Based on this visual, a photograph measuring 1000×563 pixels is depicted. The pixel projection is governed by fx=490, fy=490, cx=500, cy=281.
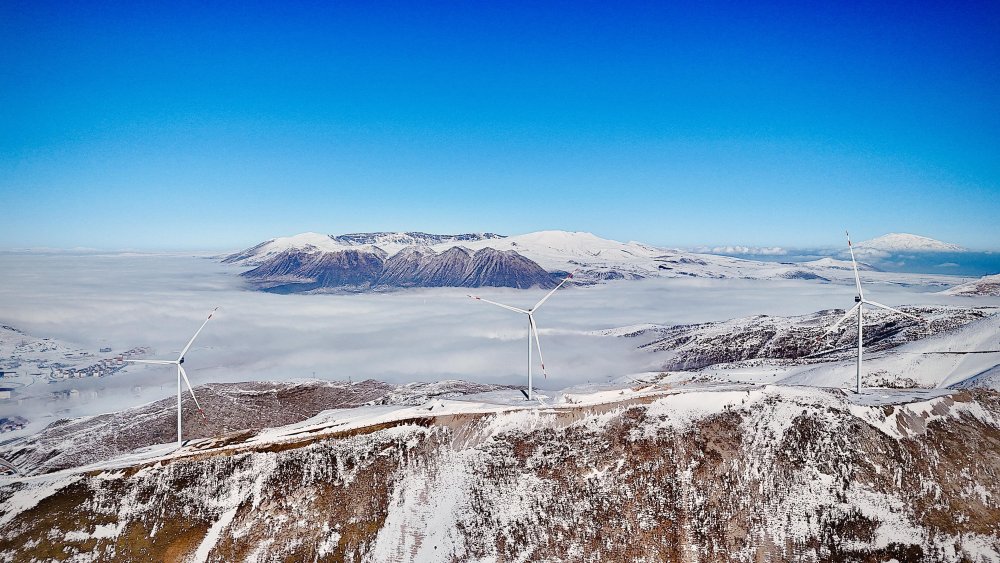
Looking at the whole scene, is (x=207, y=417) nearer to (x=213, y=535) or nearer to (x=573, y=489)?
(x=213, y=535)

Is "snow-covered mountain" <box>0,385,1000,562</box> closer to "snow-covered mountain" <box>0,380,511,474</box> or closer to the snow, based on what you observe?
the snow

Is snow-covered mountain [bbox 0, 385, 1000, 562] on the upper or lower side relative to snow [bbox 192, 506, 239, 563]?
upper

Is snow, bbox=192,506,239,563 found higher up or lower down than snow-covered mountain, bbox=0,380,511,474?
higher up

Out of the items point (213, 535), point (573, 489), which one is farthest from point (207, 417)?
point (573, 489)

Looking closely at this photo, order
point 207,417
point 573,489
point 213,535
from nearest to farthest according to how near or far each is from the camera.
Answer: point 213,535 < point 573,489 < point 207,417

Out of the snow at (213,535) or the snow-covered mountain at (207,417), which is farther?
the snow-covered mountain at (207,417)

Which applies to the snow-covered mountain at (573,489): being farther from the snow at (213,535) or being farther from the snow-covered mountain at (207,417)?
the snow-covered mountain at (207,417)

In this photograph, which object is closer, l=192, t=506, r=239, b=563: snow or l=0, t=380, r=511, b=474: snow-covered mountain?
l=192, t=506, r=239, b=563: snow

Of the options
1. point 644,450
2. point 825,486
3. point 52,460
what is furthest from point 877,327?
point 52,460

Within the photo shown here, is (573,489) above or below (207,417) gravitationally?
above

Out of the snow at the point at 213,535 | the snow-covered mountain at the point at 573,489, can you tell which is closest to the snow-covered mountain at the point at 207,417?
the snow-covered mountain at the point at 573,489

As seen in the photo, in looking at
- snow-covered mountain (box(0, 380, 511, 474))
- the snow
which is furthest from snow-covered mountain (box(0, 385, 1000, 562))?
snow-covered mountain (box(0, 380, 511, 474))

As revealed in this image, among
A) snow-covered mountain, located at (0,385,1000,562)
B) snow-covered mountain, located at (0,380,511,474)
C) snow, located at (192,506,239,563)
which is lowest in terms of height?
snow-covered mountain, located at (0,380,511,474)
